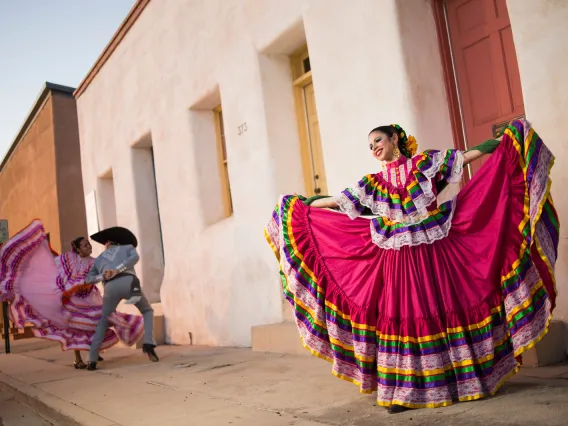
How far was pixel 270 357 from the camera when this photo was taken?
6570 millimetres

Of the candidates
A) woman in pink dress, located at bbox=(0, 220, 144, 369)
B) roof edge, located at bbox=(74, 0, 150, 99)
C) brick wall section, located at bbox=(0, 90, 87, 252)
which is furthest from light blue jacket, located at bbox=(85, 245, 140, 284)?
brick wall section, located at bbox=(0, 90, 87, 252)

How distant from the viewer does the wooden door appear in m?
7.46

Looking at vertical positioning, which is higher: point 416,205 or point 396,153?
point 396,153

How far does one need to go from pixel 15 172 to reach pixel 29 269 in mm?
15487

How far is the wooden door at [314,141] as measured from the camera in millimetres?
7465

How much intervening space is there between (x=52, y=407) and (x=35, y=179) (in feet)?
50.7

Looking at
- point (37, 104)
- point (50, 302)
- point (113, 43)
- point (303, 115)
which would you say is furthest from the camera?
point (37, 104)

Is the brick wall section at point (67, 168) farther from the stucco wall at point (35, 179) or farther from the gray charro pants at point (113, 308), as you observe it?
the gray charro pants at point (113, 308)

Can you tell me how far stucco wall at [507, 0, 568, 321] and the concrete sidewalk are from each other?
984 millimetres

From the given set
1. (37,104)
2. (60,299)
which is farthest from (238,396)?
(37,104)

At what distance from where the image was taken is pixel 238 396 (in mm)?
4719

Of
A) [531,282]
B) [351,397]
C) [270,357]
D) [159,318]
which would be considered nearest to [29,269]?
[159,318]

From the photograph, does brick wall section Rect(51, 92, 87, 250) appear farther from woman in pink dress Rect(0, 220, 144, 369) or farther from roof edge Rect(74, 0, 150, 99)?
woman in pink dress Rect(0, 220, 144, 369)

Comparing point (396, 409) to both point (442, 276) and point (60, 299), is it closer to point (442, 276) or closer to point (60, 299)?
point (442, 276)
